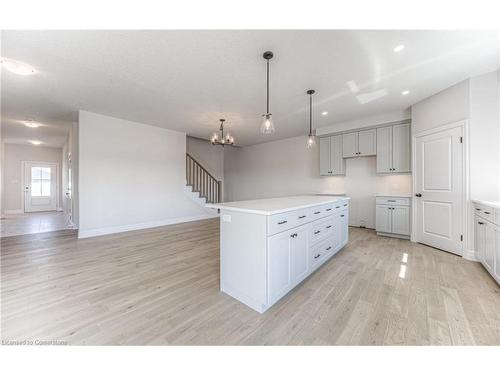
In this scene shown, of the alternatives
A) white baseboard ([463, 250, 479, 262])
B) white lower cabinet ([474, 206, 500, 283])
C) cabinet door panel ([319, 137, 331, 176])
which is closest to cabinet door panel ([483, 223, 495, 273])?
white lower cabinet ([474, 206, 500, 283])

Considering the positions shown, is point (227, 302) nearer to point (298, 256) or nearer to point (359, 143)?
point (298, 256)

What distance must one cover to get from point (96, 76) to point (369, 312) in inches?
175

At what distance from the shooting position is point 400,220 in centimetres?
419

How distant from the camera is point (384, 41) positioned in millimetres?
2119

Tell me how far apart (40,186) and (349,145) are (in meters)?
12.1

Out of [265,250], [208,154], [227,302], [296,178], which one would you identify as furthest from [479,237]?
[208,154]

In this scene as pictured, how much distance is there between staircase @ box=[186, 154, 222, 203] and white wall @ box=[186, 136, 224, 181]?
114 centimetres

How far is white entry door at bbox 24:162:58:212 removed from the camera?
8.10 meters

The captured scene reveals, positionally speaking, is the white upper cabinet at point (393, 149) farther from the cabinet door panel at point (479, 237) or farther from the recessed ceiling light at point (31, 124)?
the recessed ceiling light at point (31, 124)

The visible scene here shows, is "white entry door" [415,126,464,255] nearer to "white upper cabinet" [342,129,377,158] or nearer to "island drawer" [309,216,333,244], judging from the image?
"white upper cabinet" [342,129,377,158]

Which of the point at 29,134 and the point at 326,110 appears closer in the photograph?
the point at 326,110
